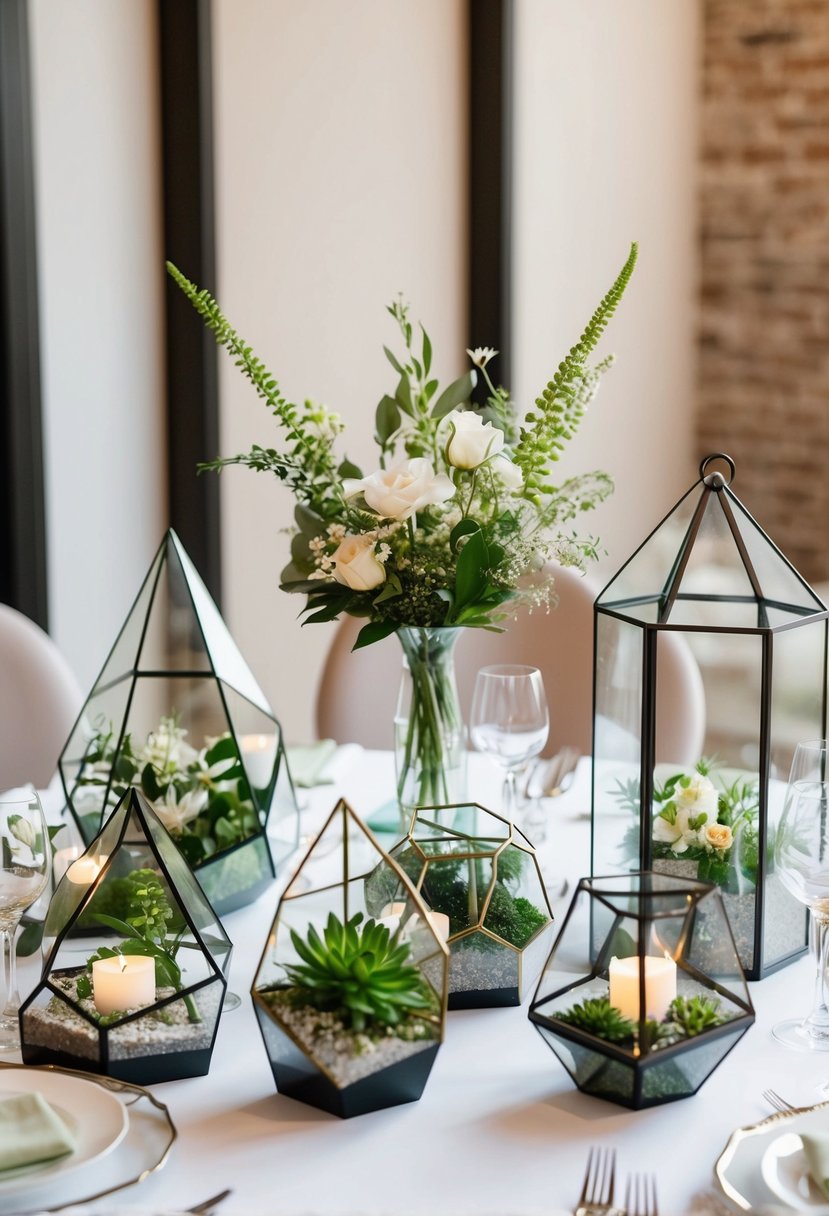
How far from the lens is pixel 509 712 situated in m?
1.31

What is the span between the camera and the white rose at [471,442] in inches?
46.6

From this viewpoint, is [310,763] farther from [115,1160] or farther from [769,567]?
[115,1160]

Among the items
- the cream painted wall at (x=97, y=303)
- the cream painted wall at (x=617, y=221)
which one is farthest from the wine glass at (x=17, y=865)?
the cream painted wall at (x=617, y=221)

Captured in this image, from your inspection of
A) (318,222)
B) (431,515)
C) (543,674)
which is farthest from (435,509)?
(318,222)

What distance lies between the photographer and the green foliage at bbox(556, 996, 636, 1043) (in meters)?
0.87

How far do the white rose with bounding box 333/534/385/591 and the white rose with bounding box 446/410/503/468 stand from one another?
108mm

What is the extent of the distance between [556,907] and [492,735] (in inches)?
7.1

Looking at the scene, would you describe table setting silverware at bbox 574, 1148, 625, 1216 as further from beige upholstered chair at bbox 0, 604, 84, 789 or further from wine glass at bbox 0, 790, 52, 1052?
beige upholstered chair at bbox 0, 604, 84, 789

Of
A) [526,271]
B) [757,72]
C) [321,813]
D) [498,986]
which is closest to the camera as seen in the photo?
[498,986]

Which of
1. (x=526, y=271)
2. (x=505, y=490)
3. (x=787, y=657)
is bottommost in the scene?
(x=787, y=657)

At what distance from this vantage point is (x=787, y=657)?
42.9 inches

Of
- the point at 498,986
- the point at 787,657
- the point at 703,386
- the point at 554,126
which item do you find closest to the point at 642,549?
the point at 787,657

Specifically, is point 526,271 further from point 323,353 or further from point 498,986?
point 498,986

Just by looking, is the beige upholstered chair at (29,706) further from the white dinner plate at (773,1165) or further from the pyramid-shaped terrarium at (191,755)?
the white dinner plate at (773,1165)
